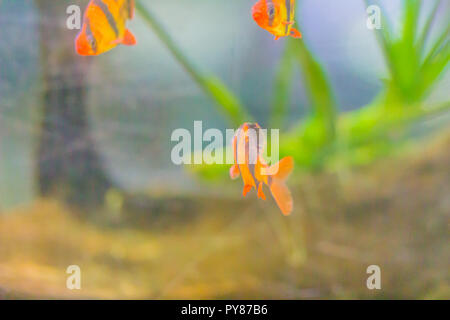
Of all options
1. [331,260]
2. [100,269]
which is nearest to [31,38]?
[100,269]

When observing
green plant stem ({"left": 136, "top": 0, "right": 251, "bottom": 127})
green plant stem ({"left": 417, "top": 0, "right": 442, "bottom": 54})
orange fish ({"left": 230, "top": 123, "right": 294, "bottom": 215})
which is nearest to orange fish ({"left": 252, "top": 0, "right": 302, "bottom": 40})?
orange fish ({"left": 230, "top": 123, "right": 294, "bottom": 215})

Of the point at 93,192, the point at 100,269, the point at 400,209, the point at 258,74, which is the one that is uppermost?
the point at 258,74

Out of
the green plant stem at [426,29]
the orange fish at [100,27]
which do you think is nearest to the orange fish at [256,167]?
the orange fish at [100,27]

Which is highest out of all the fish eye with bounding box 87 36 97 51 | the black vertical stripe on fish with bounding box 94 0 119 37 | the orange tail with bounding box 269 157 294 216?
the black vertical stripe on fish with bounding box 94 0 119 37

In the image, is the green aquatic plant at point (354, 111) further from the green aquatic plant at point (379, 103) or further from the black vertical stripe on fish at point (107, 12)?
the black vertical stripe on fish at point (107, 12)

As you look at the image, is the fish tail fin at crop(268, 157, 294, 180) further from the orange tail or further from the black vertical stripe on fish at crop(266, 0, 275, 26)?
the black vertical stripe on fish at crop(266, 0, 275, 26)

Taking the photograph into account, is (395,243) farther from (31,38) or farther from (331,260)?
(31,38)

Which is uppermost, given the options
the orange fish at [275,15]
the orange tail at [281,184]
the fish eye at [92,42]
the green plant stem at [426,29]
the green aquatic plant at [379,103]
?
the green plant stem at [426,29]
